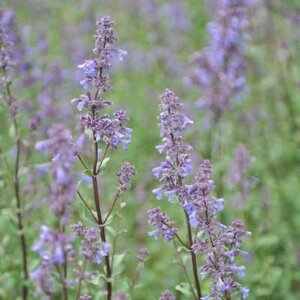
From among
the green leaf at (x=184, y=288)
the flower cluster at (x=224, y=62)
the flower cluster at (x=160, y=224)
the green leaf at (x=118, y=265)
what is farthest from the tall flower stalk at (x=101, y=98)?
the flower cluster at (x=224, y=62)

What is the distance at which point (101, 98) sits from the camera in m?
3.80

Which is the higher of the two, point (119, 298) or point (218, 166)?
point (218, 166)

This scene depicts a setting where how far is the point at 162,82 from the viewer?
10594 millimetres

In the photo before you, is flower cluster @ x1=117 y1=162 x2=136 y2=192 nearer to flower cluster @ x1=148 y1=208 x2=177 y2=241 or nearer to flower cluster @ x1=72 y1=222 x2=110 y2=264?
flower cluster @ x1=148 y1=208 x2=177 y2=241

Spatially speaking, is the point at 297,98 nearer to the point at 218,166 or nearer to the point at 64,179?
the point at 218,166

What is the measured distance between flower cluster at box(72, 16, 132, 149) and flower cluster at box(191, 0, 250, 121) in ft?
11.2

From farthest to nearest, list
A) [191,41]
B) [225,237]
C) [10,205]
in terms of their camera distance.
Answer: [191,41], [10,205], [225,237]

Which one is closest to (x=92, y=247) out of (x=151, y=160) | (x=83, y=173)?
(x=83, y=173)

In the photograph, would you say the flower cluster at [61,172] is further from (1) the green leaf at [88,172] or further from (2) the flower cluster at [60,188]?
(1) the green leaf at [88,172]

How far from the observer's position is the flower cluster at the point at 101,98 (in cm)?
375

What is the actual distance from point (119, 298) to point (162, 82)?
6.65 metres

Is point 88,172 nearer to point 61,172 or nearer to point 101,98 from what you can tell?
point 101,98

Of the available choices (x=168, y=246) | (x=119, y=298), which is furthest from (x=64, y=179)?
(x=168, y=246)

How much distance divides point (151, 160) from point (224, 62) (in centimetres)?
218
